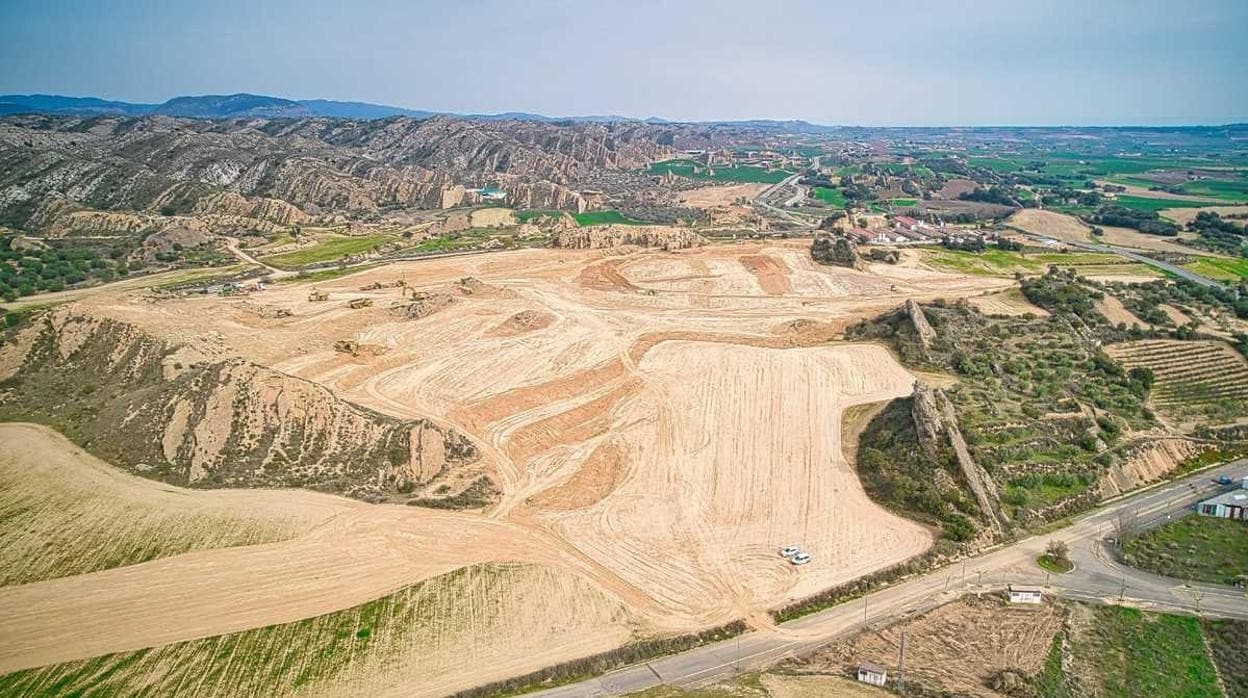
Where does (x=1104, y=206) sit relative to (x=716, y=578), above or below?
above

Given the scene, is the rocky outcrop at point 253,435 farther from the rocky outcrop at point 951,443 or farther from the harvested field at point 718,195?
the harvested field at point 718,195

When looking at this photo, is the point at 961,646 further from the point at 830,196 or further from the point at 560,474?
the point at 830,196

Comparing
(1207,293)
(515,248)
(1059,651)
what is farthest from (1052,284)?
(515,248)

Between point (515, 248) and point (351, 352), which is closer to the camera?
point (351, 352)

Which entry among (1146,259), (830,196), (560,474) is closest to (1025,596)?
(560,474)

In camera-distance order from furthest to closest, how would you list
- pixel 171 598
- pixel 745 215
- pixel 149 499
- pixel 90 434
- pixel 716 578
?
pixel 745 215
pixel 90 434
pixel 149 499
pixel 716 578
pixel 171 598

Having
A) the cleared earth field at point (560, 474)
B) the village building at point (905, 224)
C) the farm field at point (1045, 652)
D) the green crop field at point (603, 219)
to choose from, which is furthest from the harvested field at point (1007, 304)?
the green crop field at point (603, 219)

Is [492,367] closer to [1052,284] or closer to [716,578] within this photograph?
[716,578]
